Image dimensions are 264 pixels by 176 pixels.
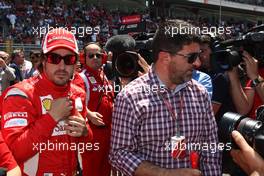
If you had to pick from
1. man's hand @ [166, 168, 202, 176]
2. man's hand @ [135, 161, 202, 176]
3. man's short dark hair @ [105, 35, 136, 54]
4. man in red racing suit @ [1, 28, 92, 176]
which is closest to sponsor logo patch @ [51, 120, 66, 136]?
man in red racing suit @ [1, 28, 92, 176]

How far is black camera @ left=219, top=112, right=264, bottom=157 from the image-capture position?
1.78m

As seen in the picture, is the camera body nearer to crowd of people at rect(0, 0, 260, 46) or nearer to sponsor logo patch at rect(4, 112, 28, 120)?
sponsor logo patch at rect(4, 112, 28, 120)

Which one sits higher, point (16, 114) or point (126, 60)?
point (126, 60)

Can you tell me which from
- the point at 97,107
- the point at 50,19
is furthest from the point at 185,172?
the point at 50,19

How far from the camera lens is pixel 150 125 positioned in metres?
2.44

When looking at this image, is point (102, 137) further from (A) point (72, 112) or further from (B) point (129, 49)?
(A) point (72, 112)

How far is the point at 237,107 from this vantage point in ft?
10.5

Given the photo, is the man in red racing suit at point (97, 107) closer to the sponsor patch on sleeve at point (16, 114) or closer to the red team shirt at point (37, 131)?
the red team shirt at point (37, 131)

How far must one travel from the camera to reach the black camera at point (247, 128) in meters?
1.78

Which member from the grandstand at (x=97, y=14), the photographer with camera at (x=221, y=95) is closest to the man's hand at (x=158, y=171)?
the photographer with camera at (x=221, y=95)

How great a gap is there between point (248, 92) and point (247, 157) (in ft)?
4.82

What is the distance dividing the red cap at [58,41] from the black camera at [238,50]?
38.0 inches

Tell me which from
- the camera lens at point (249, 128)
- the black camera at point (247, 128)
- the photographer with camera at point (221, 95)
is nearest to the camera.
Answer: the black camera at point (247, 128)

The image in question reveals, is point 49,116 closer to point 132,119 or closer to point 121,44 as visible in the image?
point 132,119
